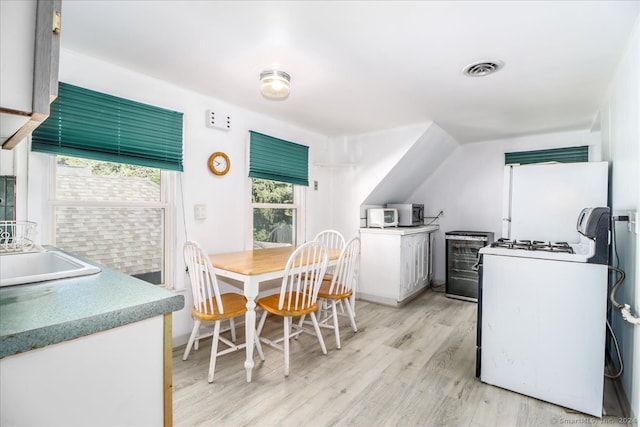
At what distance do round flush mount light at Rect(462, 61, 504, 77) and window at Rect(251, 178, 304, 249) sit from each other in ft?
6.87

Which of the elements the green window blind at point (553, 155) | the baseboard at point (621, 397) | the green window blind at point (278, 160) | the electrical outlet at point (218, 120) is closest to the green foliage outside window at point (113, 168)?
the electrical outlet at point (218, 120)

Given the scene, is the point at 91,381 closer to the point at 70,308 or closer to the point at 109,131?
the point at 70,308

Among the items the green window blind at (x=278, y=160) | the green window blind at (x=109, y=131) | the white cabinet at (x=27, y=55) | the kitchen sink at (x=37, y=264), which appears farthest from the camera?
the green window blind at (x=278, y=160)

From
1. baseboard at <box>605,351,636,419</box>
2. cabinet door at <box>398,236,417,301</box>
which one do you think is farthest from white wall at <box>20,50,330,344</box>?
baseboard at <box>605,351,636,419</box>

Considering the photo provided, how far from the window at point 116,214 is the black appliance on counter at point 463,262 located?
A: 3320mm

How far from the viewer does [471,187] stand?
4.34m

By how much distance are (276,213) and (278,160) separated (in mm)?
599

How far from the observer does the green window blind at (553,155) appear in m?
3.65

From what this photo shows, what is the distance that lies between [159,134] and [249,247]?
130 centimetres

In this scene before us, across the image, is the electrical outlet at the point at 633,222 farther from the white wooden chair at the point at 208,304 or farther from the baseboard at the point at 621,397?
the white wooden chair at the point at 208,304

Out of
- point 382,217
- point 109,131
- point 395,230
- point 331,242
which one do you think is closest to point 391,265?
point 395,230

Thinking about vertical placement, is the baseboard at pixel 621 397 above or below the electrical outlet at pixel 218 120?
below

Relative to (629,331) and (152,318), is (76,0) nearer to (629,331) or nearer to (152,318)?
(152,318)

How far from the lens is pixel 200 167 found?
105 inches
